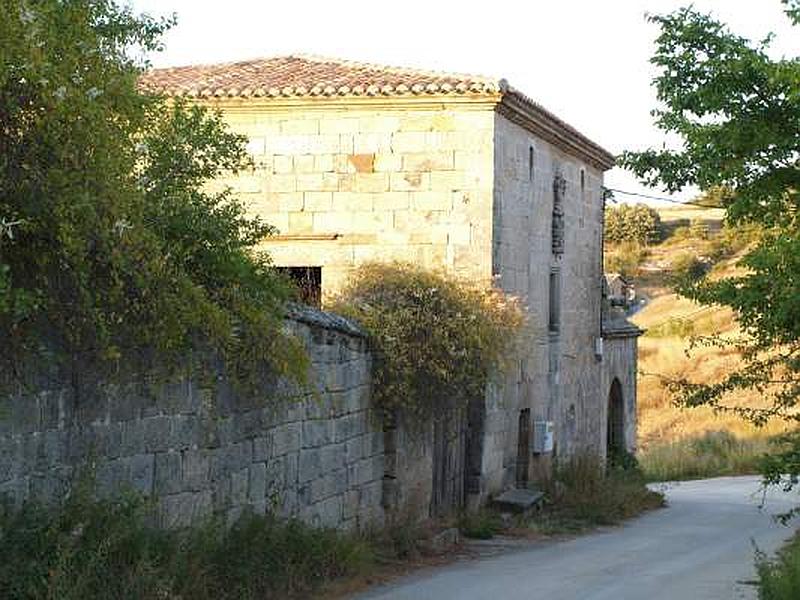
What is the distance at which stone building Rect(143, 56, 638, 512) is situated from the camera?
2006 centimetres

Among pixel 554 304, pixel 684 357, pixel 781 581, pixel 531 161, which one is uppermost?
pixel 531 161

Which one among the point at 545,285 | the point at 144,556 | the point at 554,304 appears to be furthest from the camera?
the point at 554,304

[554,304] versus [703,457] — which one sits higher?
[554,304]

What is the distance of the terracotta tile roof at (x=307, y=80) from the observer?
20.0 meters

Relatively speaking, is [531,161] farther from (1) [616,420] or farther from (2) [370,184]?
(1) [616,420]

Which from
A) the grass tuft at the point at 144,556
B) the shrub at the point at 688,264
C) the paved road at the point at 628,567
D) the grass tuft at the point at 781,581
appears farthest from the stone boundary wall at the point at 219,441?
the shrub at the point at 688,264

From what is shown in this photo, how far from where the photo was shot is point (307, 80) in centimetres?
2088

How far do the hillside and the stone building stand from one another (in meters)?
3.03

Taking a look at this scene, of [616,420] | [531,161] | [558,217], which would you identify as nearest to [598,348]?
[616,420]

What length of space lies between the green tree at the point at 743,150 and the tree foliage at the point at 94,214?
3.65 meters

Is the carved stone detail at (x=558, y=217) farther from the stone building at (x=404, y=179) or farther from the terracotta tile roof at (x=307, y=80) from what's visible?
the terracotta tile roof at (x=307, y=80)

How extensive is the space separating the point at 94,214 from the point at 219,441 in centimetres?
365

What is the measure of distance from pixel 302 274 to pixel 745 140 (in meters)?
10.8

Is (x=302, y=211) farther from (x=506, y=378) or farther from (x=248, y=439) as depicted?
(x=248, y=439)
